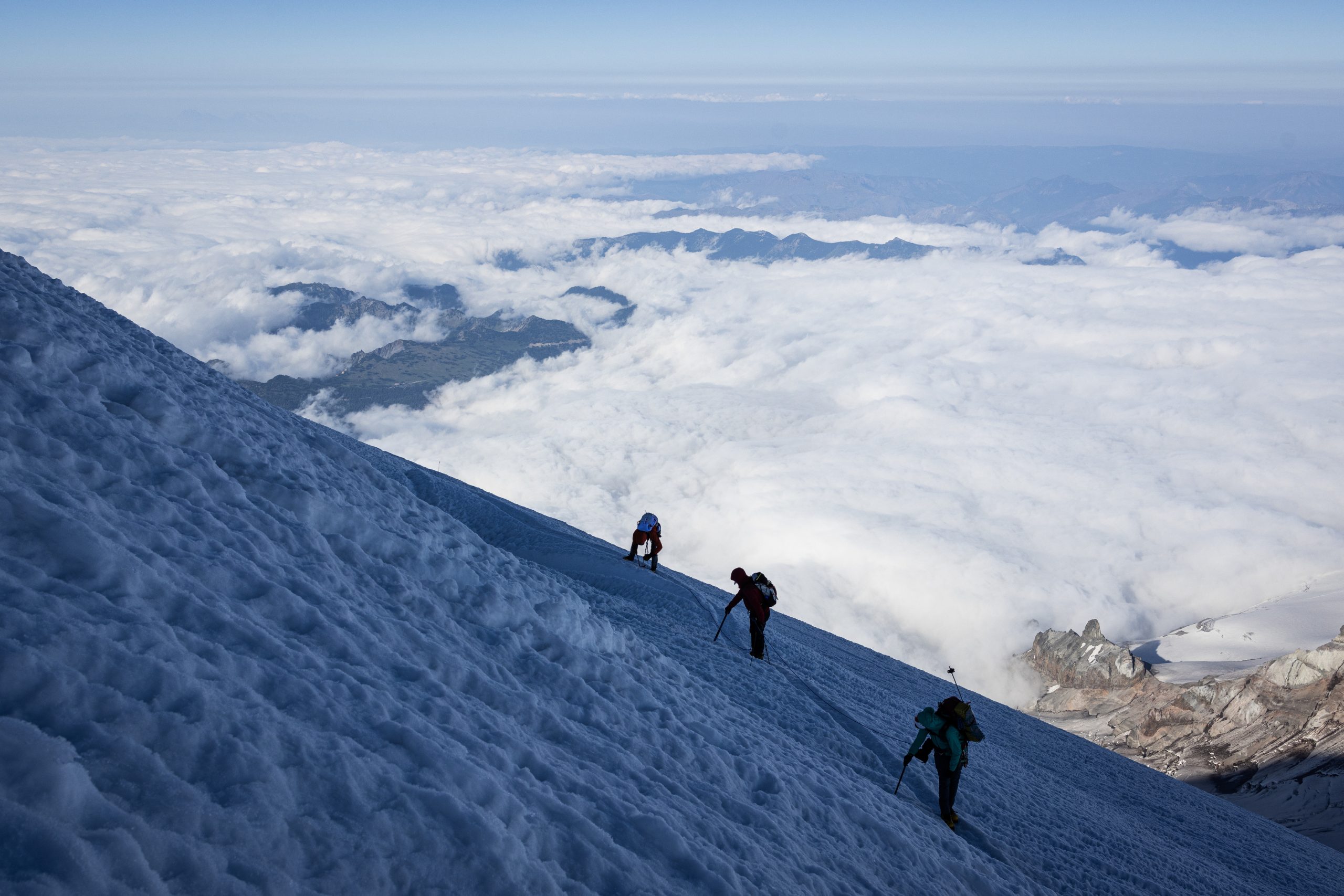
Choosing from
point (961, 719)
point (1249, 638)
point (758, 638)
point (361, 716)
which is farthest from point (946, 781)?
point (1249, 638)

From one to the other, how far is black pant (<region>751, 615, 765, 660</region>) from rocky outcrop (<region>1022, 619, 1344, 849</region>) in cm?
2626

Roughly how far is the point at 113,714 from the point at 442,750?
6.73ft

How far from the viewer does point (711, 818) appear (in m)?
6.71

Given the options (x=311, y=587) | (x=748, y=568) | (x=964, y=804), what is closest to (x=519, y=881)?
(x=311, y=587)

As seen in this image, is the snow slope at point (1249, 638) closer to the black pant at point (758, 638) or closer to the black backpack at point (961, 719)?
the black pant at point (758, 638)

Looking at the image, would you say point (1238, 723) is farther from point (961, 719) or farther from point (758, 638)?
point (961, 719)

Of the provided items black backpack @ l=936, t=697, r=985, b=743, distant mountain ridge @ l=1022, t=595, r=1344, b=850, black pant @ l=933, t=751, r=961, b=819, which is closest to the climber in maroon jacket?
black pant @ l=933, t=751, r=961, b=819

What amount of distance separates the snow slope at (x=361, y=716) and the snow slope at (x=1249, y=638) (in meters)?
66.5

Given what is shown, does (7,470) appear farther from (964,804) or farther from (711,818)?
(964,804)

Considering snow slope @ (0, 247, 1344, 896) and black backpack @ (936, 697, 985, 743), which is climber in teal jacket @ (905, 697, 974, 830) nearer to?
black backpack @ (936, 697, 985, 743)

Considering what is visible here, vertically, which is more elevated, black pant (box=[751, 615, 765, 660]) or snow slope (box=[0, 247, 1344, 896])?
black pant (box=[751, 615, 765, 660])

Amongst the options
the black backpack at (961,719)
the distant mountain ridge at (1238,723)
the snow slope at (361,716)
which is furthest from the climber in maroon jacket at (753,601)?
the distant mountain ridge at (1238,723)

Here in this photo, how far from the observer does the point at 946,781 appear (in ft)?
29.9

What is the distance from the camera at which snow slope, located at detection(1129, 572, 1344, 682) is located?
68062 mm
